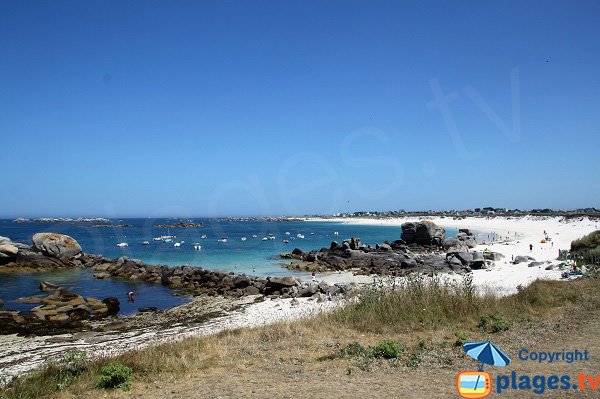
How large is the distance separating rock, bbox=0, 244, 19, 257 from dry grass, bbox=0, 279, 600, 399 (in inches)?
1560

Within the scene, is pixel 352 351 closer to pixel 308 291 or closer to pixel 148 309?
pixel 308 291

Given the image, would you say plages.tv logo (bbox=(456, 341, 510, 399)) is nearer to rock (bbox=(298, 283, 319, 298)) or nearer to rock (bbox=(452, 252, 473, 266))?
rock (bbox=(298, 283, 319, 298))

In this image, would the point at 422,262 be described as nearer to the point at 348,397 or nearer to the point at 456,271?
the point at 456,271

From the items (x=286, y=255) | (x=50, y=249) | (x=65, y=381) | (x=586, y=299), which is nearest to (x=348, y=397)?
(x=65, y=381)

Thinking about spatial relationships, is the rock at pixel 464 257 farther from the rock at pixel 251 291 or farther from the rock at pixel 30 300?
the rock at pixel 30 300

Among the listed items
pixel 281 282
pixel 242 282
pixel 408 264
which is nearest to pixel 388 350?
pixel 281 282

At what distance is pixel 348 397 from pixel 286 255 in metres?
40.2

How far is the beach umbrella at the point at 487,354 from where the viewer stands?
16.1 ft

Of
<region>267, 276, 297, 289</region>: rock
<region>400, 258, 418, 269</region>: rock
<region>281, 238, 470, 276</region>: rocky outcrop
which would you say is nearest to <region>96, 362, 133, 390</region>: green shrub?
<region>267, 276, 297, 289</region>: rock

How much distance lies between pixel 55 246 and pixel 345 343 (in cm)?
4392

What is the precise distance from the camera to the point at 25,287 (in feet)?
96.2

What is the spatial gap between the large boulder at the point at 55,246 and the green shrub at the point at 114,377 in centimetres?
4204

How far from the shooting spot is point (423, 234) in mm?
53312

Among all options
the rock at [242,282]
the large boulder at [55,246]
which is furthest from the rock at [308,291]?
the large boulder at [55,246]
